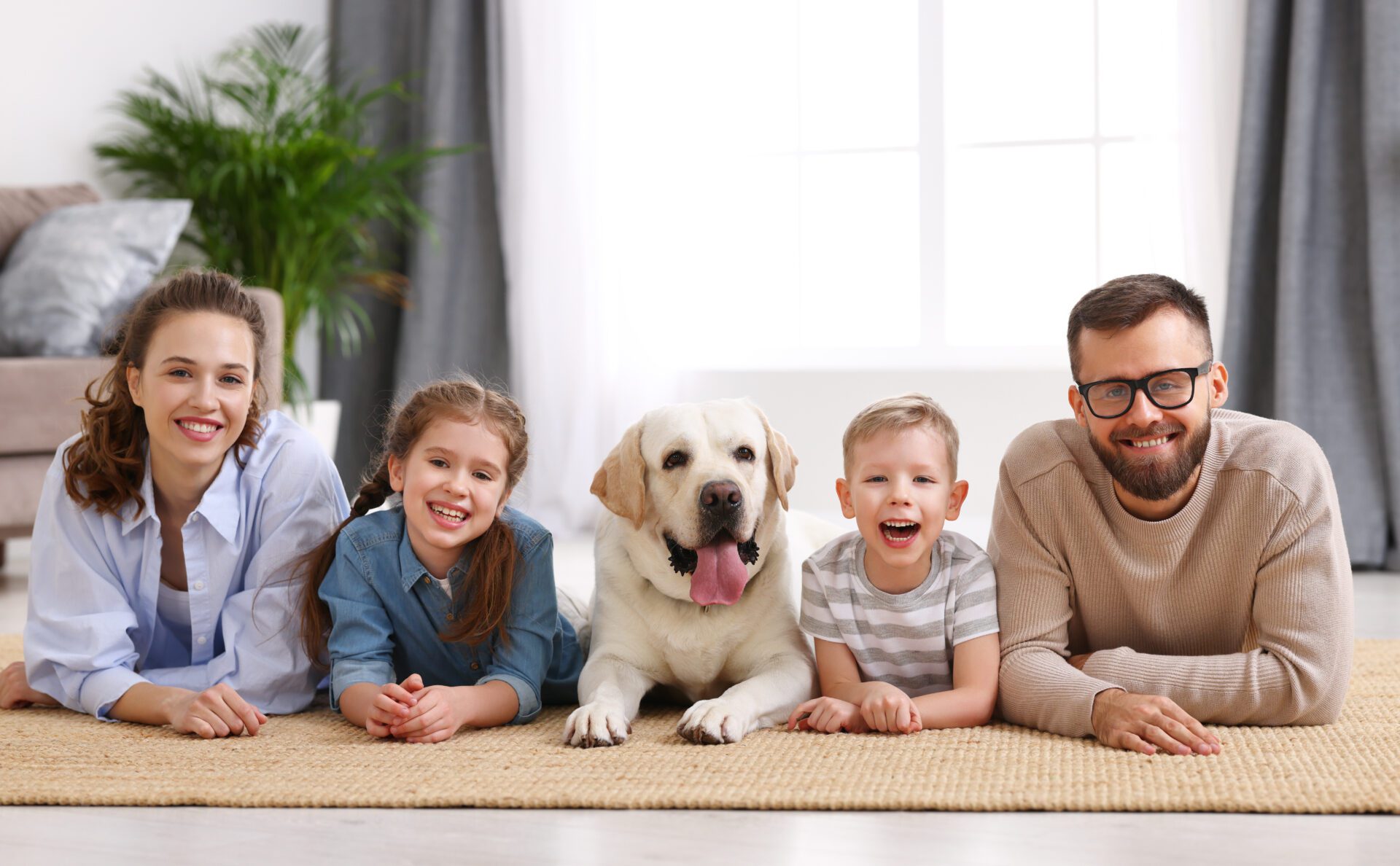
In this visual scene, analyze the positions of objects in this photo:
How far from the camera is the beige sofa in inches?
129

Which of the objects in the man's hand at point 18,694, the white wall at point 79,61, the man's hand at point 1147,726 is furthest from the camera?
the white wall at point 79,61

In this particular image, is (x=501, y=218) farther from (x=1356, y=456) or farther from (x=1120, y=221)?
(x=1356, y=456)

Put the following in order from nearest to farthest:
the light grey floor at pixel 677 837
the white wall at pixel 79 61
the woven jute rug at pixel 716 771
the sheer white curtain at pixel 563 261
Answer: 1. the light grey floor at pixel 677 837
2. the woven jute rug at pixel 716 771
3. the white wall at pixel 79 61
4. the sheer white curtain at pixel 563 261

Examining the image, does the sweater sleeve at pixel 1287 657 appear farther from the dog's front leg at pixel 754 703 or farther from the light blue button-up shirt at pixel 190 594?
the light blue button-up shirt at pixel 190 594

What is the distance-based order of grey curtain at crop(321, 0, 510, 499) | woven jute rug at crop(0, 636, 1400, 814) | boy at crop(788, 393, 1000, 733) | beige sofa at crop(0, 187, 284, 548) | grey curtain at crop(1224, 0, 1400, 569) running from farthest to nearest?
1. grey curtain at crop(321, 0, 510, 499)
2. grey curtain at crop(1224, 0, 1400, 569)
3. beige sofa at crop(0, 187, 284, 548)
4. boy at crop(788, 393, 1000, 733)
5. woven jute rug at crop(0, 636, 1400, 814)

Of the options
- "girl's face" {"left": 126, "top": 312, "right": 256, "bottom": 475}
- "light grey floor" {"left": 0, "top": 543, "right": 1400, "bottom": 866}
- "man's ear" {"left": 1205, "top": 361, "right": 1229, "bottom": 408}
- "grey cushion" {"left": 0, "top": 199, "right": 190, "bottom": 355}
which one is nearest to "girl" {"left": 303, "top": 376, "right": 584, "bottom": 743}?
"girl's face" {"left": 126, "top": 312, "right": 256, "bottom": 475}

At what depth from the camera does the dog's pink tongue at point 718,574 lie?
202 cm

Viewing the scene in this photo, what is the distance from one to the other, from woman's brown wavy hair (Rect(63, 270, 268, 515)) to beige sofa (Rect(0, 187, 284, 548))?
1044 mm

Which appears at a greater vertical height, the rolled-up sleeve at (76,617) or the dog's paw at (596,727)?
the rolled-up sleeve at (76,617)

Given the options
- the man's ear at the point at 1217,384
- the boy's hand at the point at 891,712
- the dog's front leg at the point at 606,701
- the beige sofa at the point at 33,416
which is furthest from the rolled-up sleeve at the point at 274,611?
the man's ear at the point at 1217,384

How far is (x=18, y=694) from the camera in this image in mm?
2203

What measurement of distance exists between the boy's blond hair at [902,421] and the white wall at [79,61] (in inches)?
144

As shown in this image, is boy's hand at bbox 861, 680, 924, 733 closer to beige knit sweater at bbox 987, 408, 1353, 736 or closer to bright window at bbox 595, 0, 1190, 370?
beige knit sweater at bbox 987, 408, 1353, 736

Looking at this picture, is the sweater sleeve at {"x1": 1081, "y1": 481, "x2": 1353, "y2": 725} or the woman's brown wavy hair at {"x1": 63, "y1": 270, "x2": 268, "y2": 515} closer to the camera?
the sweater sleeve at {"x1": 1081, "y1": 481, "x2": 1353, "y2": 725}
